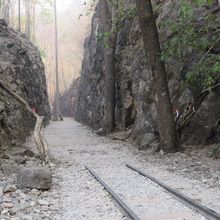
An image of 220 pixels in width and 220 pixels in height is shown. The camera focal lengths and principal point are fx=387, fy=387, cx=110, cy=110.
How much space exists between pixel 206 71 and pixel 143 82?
494 cm

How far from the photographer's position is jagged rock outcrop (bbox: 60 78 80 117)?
171ft

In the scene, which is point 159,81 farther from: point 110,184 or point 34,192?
point 34,192

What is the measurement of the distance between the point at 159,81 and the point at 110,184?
15.0 feet

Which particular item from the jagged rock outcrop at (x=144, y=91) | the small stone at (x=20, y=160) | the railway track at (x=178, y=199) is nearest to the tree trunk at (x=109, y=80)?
the jagged rock outcrop at (x=144, y=91)

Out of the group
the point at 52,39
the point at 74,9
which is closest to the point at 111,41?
the point at 52,39

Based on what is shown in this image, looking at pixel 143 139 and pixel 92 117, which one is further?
pixel 92 117

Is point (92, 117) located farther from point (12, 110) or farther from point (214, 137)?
point (214, 137)

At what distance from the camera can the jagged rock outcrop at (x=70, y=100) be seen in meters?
52.0

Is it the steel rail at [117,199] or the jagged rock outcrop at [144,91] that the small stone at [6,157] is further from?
the jagged rock outcrop at [144,91]

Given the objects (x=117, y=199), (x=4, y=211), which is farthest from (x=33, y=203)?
(x=117, y=199)

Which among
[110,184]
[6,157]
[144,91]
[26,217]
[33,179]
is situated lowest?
[26,217]

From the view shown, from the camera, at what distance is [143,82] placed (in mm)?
14484

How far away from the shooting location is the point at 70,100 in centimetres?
5419

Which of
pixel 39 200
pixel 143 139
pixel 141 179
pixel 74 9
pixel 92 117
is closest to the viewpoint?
pixel 39 200
